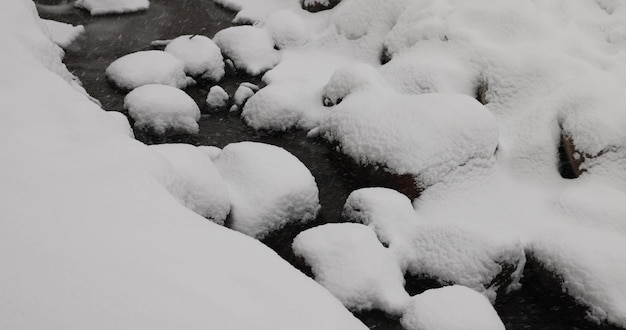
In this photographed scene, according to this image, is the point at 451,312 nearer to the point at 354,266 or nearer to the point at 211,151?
the point at 354,266

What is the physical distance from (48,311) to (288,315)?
4.18 feet

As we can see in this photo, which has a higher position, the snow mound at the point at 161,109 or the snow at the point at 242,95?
the snow mound at the point at 161,109

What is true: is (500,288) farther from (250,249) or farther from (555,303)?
(250,249)

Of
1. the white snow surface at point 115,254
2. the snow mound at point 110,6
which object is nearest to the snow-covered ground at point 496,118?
the white snow surface at point 115,254

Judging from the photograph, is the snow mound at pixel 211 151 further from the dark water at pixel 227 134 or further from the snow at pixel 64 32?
the snow at pixel 64 32

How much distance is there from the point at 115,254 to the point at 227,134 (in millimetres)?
4952

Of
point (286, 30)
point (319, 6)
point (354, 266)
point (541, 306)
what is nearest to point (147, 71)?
point (286, 30)

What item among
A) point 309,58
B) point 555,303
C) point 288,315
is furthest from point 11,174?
point 309,58

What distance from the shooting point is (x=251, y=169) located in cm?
640

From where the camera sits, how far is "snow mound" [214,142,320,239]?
20.0 feet

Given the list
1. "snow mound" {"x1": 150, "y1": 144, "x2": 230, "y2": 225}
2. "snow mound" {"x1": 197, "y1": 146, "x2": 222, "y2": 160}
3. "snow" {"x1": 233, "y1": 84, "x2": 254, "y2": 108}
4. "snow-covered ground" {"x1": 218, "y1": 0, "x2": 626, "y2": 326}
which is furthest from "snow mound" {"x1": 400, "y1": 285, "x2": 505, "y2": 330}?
"snow" {"x1": 233, "y1": 84, "x2": 254, "y2": 108}

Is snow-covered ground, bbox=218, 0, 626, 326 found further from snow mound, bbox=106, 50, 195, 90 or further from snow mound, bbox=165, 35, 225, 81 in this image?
snow mound, bbox=106, 50, 195, 90

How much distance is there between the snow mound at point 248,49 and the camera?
31.9 feet

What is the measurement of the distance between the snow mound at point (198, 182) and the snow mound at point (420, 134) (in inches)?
88.8
